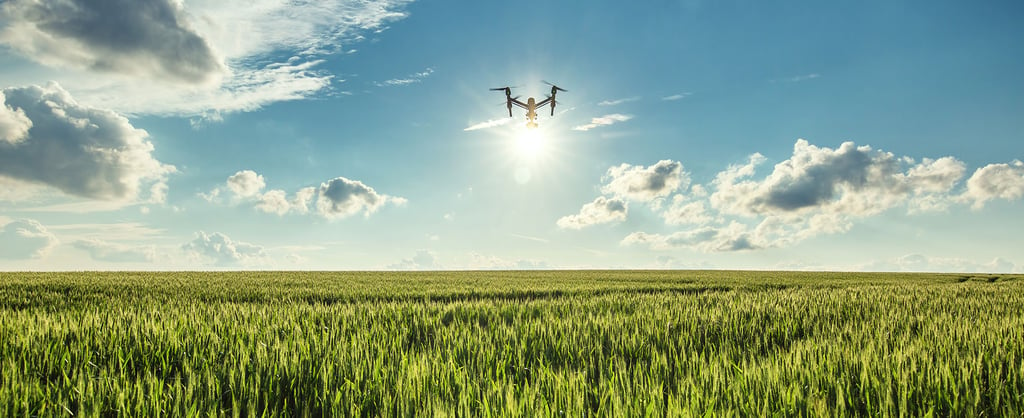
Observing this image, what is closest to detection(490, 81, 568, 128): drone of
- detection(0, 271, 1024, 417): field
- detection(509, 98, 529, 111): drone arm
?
detection(509, 98, 529, 111): drone arm

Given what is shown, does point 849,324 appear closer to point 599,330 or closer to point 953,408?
point 599,330

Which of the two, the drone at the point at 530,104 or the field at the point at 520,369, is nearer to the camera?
the field at the point at 520,369

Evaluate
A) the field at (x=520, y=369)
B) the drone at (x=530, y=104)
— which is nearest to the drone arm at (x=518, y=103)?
the drone at (x=530, y=104)

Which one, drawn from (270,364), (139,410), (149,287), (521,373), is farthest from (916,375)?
(149,287)

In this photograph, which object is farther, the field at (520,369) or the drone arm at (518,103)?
the drone arm at (518,103)

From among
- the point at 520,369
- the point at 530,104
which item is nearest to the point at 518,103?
the point at 530,104

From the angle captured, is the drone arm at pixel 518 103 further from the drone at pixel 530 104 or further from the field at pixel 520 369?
the field at pixel 520 369

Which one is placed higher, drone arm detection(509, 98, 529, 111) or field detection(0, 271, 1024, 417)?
drone arm detection(509, 98, 529, 111)

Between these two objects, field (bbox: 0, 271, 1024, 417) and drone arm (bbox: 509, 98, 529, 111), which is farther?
drone arm (bbox: 509, 98, 529, 111)

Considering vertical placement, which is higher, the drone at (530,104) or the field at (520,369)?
the drone at (530,104)

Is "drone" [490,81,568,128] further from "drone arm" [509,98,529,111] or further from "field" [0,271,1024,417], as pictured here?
"field" [0,271,1024,417]

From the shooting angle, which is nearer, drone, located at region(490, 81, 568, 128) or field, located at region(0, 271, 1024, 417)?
field, located at region(0, 271, 1024, 417)
